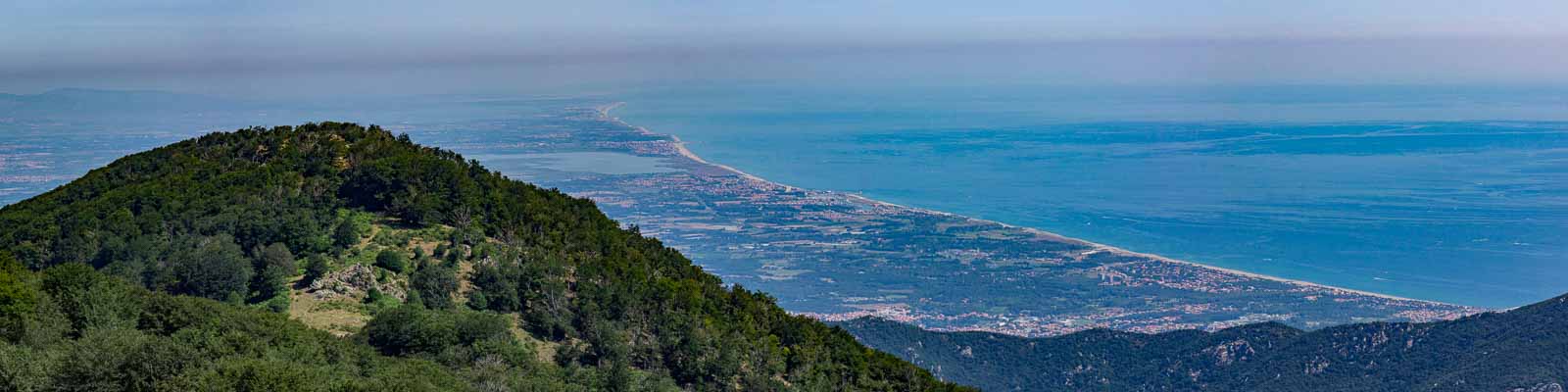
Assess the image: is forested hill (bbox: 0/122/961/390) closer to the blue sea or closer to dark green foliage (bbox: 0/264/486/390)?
dark green foliage (bbox: 0/264/486/390)

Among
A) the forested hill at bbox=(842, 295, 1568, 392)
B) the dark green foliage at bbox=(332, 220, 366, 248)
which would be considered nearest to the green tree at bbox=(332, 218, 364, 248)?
the dark green foliage at bbox=(332, 220, 366, 248)

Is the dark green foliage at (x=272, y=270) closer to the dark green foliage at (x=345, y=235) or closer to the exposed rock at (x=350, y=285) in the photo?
the exposed rock at (x=350, y=285)

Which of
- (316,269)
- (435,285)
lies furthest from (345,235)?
(435,285)

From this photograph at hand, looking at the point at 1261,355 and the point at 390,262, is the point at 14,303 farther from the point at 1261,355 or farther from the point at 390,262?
the point at 1261,355

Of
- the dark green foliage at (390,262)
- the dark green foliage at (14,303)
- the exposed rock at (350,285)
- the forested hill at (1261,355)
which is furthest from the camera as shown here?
the forested hill at (1261,355)

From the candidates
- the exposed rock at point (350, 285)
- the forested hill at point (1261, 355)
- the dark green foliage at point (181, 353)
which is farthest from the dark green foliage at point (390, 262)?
the forested hill at point (1261, 355)

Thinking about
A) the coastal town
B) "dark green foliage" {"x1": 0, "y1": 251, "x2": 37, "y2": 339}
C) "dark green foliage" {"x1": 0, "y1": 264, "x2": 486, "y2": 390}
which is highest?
"dark green foliage" {"x1": 0, "y1": 251, "x2": 37, "y2": 339}
